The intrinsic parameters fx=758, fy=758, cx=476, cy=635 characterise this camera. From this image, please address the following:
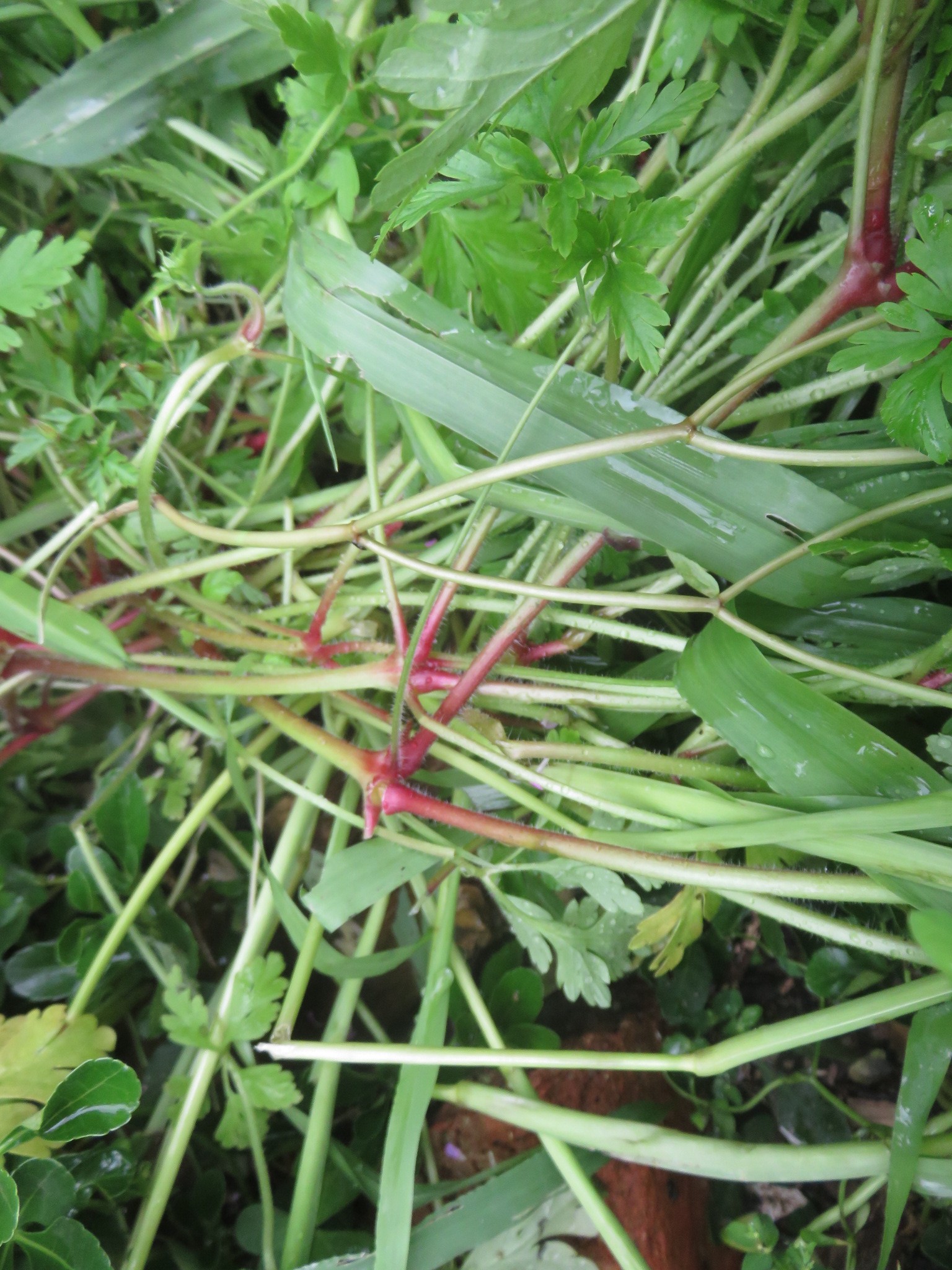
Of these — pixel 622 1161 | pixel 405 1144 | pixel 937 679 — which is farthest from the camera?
pixel 622 1161

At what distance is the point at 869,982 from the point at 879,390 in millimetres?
636

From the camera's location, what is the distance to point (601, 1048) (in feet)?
2.97

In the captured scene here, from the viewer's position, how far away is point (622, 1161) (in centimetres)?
83

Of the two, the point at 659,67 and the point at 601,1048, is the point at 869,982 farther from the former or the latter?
the point at 659,67

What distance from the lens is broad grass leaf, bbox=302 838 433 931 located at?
74 cm

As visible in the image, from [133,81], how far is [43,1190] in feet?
3.92

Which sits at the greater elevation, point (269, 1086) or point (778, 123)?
point (778, 123)

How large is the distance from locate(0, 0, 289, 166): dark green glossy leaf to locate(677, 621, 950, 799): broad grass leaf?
88cm

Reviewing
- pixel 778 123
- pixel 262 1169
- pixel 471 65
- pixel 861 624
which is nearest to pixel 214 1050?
pixel 262 1169

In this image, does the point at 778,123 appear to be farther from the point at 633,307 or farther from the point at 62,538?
the point at 62,538

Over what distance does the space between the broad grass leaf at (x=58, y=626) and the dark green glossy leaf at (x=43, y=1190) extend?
18.8 inches

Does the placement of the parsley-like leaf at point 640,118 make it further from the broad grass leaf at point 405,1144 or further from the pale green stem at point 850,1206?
the pale green stem at point 850,1206

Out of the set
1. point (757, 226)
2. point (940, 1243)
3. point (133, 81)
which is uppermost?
point (133, 81)

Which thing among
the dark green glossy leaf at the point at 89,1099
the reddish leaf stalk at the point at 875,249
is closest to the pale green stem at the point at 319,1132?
the dark green glossy leaf at the point at 89,1099
